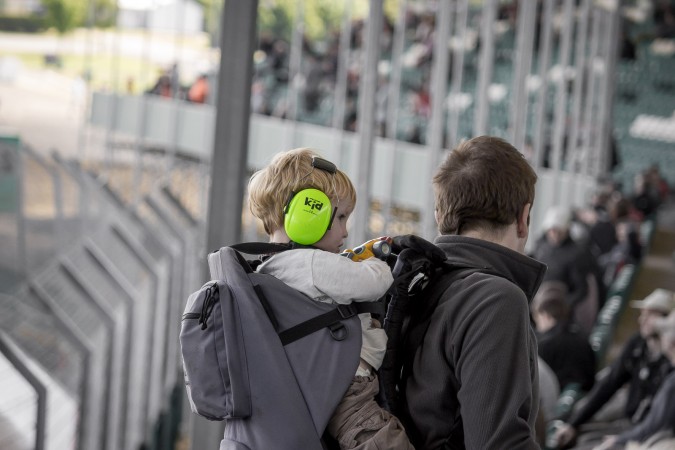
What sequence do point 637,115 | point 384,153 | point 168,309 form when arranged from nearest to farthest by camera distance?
1. point 168,309
2. point 384,153
3. point 637,115

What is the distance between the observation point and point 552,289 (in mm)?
5766

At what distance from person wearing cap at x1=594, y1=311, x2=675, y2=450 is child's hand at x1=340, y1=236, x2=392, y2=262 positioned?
251 centimetres

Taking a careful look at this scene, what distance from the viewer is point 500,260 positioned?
6.34 ft

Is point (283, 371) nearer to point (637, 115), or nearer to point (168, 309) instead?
point (168, 309)

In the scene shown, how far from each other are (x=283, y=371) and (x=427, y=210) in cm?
626

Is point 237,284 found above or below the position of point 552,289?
above

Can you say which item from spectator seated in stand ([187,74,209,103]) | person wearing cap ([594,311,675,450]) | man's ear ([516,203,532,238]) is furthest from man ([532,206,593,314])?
spectator seated in stand ([187,74,209,103])

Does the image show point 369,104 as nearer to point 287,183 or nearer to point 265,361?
point 287,183

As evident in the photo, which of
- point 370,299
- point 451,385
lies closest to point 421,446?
point 451,385

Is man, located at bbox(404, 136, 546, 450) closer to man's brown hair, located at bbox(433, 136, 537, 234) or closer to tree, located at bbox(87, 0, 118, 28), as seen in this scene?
man's brown hair, located at bbox(433, 136, 537, 234)

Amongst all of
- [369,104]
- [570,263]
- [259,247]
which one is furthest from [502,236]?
[570,263]

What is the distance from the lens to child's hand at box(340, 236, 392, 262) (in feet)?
6.41

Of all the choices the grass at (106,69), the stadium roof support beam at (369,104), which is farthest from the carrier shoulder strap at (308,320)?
the grass at (106,69)

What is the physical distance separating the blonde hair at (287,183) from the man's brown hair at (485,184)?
174 mm
